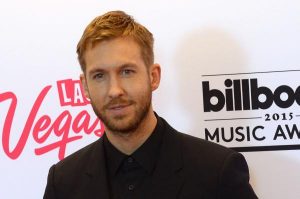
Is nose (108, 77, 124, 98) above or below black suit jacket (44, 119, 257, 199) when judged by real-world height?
above

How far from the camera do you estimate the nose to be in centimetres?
95

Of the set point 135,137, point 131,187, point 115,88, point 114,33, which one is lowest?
point 131,187

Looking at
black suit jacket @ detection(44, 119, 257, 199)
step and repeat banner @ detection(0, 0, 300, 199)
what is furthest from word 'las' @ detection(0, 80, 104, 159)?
black suit jacket @ detection(44, 119, 257, 199)

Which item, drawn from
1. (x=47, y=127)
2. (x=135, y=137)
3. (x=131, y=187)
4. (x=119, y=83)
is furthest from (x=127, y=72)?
(x=47, y=127)

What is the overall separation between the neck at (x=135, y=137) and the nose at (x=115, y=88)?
0.10 meters

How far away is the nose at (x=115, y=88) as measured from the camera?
0.95 m

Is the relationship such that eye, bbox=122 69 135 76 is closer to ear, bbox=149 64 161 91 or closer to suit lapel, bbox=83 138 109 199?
ear, bbox=149 64 161 91

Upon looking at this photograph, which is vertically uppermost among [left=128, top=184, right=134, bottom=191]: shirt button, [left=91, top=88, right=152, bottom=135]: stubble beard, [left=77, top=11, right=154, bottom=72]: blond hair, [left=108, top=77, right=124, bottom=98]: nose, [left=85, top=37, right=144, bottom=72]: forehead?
[left=77, top=11, right=154, bottom=72]: blond hair

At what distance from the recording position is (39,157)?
1343 millimetres

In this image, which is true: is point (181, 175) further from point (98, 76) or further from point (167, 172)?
point (98, 76)

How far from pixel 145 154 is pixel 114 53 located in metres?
0.24

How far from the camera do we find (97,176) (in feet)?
3.41

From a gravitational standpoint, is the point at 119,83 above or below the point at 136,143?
above

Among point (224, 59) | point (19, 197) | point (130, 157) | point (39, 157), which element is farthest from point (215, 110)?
point (19, 197)
